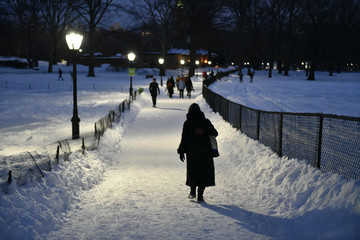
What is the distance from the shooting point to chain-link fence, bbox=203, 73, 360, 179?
6.70 metres

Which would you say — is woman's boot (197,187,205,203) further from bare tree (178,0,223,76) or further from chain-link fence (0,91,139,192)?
bare tree (178,0,223,76)

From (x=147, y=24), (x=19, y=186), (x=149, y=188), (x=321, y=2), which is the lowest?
(x=149, y=188)

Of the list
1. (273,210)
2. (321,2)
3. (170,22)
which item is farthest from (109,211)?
(321,2)

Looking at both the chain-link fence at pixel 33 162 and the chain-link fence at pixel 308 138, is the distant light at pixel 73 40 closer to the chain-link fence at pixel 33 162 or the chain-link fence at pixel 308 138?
the chain-link fence at pixel 33 162

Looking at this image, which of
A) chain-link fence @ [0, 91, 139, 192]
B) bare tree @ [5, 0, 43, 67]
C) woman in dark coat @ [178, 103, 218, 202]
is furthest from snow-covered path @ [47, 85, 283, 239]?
bare tree @ [5, 0, 43, 67]

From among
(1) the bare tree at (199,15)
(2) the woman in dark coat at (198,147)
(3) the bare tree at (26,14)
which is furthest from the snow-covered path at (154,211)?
(3) the bare tree at (26,14)

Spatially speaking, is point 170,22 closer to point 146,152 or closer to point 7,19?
point 7,19

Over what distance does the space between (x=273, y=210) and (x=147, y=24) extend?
179ft

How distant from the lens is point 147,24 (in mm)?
57688

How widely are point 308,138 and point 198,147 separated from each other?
450 centimetres

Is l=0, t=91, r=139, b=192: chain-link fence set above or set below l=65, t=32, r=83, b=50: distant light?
below

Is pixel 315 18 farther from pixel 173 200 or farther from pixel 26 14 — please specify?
pixel 173 200

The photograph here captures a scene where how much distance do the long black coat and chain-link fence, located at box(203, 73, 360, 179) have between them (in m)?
2.01

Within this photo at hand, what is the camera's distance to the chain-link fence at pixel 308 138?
6696mm
